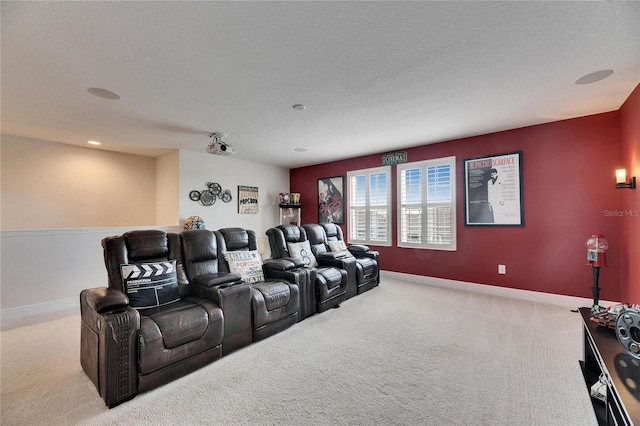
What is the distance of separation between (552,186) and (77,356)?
575 centimetres

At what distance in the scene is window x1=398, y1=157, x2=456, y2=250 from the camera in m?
4.58

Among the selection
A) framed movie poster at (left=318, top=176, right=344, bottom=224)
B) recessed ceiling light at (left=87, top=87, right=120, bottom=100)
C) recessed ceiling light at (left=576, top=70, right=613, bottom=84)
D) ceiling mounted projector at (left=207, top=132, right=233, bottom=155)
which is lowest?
framed movie poster at (left=318, top=176, right=344, bottom=224)

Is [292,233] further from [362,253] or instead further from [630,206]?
[630,206]

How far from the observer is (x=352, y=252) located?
185 inches

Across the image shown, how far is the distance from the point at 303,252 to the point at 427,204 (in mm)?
2451

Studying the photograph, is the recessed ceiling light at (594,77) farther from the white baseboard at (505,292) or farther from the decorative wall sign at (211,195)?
the decorative wall sign at (211,195)

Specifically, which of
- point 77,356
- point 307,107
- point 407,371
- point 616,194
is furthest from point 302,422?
point 616,194

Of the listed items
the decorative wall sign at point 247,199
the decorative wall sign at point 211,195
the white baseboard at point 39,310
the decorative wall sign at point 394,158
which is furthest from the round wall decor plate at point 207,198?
the decorative wall sign at point 394,158

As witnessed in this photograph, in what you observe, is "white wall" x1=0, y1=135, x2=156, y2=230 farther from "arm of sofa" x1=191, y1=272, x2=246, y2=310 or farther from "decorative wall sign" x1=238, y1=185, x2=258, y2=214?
"arm of sofa" x1=191, y1=272, x2=246, y2=310

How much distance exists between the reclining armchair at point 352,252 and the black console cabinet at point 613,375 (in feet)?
8.31

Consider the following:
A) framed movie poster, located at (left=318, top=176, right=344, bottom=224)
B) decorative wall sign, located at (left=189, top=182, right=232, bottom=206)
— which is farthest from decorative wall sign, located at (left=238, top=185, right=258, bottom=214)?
framed movie poster, located at (left=318, top=176, right=344, bottom=224)

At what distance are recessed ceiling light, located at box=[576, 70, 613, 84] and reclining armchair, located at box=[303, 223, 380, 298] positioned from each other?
3.24 meters

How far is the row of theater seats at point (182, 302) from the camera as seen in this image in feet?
6.03

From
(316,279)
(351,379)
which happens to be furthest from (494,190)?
(351,379)
